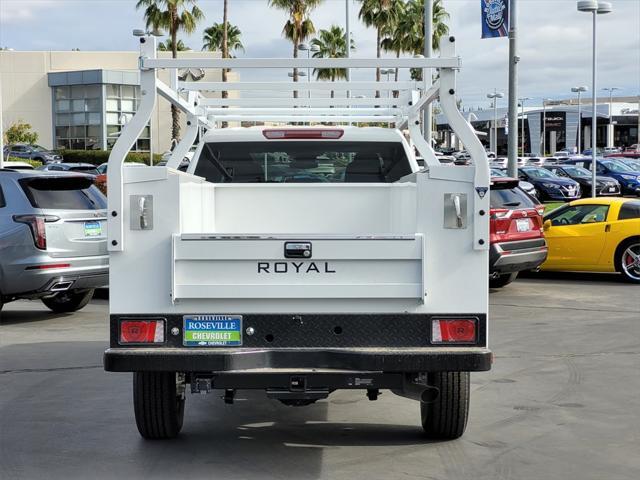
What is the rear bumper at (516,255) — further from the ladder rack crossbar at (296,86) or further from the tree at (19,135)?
the tree at (19,135)

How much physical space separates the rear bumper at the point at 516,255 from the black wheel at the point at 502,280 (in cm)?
67

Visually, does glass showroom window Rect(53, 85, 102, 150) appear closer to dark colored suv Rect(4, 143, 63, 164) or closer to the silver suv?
dark colored suv Rect(4, 143, 63, 164)

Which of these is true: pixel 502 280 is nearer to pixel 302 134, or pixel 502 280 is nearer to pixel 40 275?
pixel 40 275

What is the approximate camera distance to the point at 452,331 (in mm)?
6020

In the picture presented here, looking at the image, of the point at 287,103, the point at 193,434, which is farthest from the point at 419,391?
the point at 287,103

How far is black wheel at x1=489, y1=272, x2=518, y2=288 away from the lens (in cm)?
1624

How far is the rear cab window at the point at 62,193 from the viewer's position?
1238cm

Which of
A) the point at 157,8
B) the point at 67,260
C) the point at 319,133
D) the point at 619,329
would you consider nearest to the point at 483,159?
the point at 319,133

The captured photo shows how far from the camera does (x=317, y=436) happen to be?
7.10m

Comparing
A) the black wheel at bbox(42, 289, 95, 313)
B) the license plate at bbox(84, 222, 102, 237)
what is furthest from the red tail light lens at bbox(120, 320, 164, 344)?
the black wheel at bbox(42, 289, 95, 313)

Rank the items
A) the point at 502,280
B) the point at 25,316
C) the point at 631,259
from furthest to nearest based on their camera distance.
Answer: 1. the point at 631,259
2. the point at 502,280
3. the point at 25,316

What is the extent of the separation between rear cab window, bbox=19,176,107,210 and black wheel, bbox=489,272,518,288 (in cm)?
653

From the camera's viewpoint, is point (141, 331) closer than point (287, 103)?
Yes

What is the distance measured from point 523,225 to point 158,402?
9.76 m
